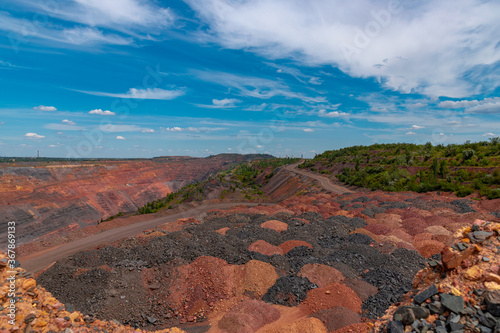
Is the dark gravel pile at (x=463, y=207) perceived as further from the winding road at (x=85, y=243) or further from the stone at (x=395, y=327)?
the winding road at (x=85, y=243)

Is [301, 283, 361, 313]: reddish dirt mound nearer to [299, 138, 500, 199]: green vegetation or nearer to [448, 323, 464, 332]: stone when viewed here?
[448, 323, 464, 332]: stone

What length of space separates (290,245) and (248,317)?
674cm

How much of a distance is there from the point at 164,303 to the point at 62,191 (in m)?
71.0

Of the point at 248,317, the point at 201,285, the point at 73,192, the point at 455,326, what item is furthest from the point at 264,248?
the point at 73,192

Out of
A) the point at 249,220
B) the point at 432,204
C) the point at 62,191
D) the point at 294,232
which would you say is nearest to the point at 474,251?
the point at 294,232

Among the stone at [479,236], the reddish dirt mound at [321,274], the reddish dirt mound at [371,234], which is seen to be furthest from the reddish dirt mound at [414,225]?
the stone at [479,236]

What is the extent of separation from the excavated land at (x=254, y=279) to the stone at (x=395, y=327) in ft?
0.22

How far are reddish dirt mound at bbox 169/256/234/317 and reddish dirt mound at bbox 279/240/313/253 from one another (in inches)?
151

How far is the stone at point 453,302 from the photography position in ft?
16.9

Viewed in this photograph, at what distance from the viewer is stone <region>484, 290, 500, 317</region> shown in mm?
4859

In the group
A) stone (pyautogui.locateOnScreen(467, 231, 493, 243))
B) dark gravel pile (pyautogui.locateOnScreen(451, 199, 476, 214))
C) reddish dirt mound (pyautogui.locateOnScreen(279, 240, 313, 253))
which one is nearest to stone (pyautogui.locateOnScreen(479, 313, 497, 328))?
stone (pyautogui.locateOnScreen(467, 231, 493, 243))

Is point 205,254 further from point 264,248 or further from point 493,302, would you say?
point 493,302

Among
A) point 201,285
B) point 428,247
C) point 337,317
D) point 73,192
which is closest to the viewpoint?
point 337,317

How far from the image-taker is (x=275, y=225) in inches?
786
